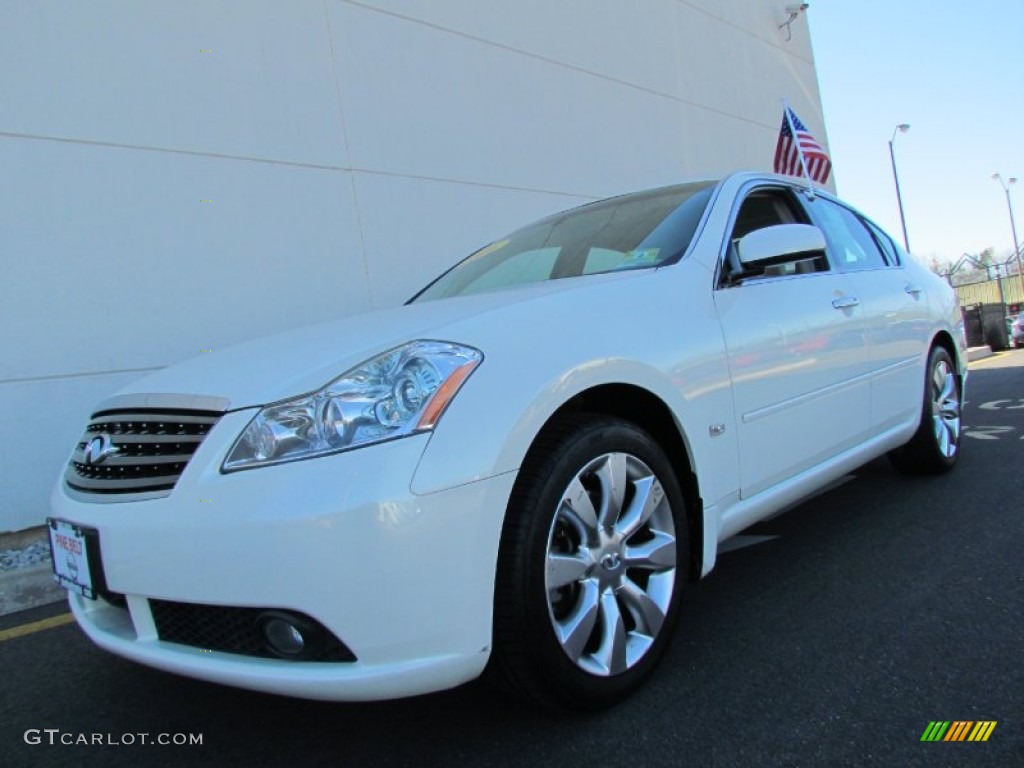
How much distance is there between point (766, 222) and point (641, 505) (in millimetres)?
1636

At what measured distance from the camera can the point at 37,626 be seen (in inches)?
121

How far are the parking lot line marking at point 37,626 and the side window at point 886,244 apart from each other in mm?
4256

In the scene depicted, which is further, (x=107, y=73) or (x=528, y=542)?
(x=107, y=73)

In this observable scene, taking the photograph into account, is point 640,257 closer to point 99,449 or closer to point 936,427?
point 99,449

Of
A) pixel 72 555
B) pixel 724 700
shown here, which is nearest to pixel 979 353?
pixel 724 700

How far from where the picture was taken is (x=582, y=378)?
1.89 metres

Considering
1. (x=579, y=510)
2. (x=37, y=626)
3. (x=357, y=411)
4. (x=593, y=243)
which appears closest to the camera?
(x=357, y=411)

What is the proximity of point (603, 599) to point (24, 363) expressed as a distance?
4.23 metres

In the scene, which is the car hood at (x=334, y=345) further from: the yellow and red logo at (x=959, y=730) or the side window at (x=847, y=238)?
the side window at (x=847, y=238)

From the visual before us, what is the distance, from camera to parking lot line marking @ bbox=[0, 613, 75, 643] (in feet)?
9.80

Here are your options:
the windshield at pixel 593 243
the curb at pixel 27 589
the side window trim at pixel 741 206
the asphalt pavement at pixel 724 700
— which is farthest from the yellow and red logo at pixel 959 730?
the curb at pixel 27 589

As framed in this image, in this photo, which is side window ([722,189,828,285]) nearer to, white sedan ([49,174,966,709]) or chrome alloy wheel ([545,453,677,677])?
white sedan ([49,174,966,709])

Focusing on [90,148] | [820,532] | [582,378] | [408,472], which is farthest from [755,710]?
[90,148]

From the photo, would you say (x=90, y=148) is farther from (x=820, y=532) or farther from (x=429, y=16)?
(x=820, y=532)
